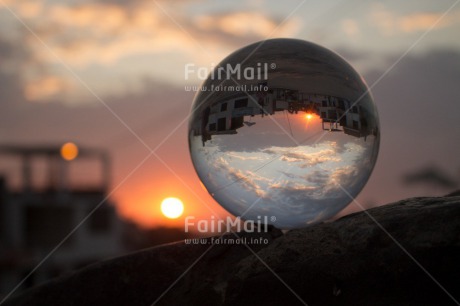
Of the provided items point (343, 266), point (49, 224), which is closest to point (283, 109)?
point (343, 266)

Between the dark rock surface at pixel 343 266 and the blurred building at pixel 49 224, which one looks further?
the blurred building at pixel 49 224

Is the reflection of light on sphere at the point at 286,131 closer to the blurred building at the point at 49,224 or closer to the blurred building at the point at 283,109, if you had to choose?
the blurred building at the point at 283,109

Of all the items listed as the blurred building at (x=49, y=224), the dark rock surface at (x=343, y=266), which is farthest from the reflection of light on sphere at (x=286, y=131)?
the blurred building at (x=49, y=224)

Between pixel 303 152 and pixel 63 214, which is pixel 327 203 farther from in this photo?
pixel 63 214

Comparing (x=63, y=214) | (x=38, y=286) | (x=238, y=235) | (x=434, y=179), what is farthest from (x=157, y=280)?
(x=434, y=179)

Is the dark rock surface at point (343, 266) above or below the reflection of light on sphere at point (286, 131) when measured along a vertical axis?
below

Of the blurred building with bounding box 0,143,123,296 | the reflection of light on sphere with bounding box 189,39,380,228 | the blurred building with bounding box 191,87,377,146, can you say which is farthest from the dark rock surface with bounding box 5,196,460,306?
the blurred building with bounding box 0,143,123,296

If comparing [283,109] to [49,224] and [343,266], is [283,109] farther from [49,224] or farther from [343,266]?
[49,224]

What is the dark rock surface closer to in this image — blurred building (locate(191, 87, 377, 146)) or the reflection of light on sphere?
the reflection of light on sphere
